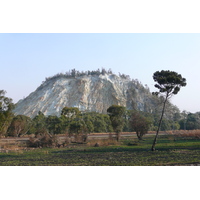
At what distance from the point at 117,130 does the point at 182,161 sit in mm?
11730

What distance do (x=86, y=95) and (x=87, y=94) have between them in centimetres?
53

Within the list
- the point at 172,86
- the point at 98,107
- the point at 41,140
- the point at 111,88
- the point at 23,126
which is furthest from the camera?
the point at 111,88

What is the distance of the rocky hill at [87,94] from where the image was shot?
59.6 meters

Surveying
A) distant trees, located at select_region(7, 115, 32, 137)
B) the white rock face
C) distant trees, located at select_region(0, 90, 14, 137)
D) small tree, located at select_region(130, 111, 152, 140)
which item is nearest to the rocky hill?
the white rock face

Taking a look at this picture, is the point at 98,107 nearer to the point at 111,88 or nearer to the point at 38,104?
the point at 111,88

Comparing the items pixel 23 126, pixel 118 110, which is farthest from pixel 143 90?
pixel 118 110

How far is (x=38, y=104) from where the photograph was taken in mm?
62219

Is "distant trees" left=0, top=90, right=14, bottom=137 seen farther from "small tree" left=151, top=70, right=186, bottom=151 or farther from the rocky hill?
the rocky hill

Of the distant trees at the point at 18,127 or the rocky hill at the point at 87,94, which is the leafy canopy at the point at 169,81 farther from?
the rocky hill at the point at 87,94

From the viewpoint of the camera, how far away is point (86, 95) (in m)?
63.7

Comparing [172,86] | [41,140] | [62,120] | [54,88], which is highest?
[54,88]

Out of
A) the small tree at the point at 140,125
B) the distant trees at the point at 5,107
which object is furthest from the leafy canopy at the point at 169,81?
the distant trees at the point at 5,107

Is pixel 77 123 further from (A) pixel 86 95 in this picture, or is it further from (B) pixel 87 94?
(B) pixel 87 94

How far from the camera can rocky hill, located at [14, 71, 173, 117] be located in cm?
5959
